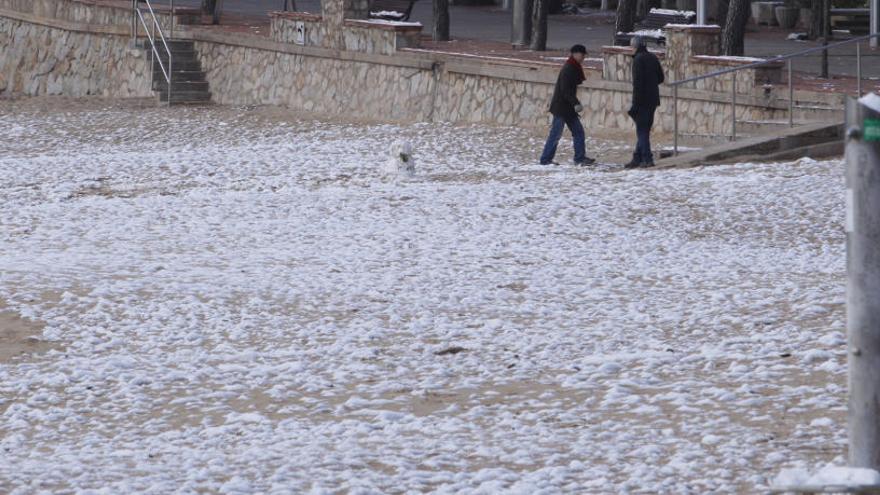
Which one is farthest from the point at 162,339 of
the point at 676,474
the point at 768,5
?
the point at 768,5

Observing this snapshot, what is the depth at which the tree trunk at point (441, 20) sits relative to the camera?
99.0ft

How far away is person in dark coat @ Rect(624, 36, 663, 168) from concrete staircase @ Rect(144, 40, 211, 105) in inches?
562

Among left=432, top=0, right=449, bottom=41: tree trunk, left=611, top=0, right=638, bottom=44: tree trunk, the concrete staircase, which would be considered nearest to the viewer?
left=611, top=0, right=638, bottom=44: tree trunk

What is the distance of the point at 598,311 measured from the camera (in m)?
10.5

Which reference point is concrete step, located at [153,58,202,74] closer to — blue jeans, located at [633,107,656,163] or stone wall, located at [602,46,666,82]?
stone wall, located at [602,46,666,82]

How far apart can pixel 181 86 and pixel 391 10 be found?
5226 millimetres

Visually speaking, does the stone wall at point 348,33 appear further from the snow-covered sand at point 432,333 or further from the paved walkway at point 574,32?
the snow-covered sand at point 432,333

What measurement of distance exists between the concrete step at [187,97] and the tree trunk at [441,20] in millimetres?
4791

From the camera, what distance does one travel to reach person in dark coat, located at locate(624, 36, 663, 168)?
738 inches

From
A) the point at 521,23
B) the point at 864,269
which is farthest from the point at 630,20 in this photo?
the point at 864,269

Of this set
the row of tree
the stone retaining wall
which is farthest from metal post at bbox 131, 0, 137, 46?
the row of tree

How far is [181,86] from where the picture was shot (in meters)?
31.5

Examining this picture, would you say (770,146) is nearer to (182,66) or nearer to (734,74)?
(734,74)

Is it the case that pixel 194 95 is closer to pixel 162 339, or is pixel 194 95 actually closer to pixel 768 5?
pixel 768 5
